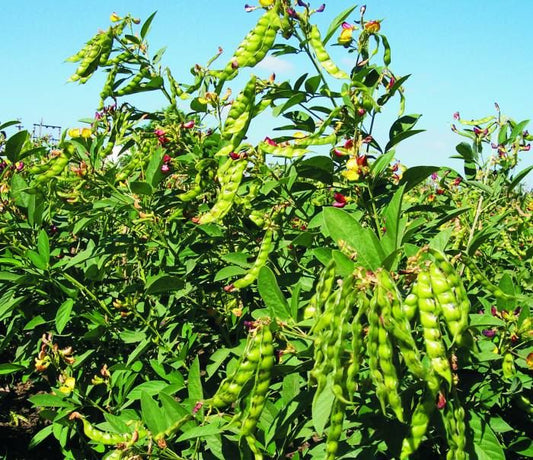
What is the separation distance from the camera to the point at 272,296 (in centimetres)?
151

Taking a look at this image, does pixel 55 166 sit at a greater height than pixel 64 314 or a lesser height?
greater

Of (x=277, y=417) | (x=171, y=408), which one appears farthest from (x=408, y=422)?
(x=171, y=408)

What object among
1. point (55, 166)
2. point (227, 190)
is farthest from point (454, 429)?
point (55, 166)

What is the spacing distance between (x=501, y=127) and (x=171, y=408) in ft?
5.81

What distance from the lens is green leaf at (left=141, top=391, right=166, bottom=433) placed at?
6.17 feet

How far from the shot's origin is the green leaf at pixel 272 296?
1.50 meters

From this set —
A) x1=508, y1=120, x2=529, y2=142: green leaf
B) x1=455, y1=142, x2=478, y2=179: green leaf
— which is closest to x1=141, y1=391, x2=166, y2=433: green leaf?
x1=455, y1=142, x2=478, y2=179: green leaf

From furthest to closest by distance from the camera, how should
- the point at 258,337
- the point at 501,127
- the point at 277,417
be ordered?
the point at 501,127, the point at 277,417, the point at 258,337

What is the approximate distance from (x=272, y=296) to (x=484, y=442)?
2.18 feet

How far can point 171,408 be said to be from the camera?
74.4 inches

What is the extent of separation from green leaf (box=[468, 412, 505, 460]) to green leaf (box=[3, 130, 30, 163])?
1.92 m

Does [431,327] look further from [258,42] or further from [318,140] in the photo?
[258,42]

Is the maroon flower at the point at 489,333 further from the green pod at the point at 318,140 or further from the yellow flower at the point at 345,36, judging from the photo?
the yellow flower at the point at 345,36

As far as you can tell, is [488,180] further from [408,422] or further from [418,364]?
[418,364]
